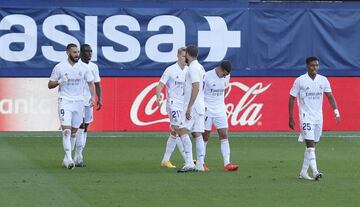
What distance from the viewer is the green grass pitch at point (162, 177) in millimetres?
14086

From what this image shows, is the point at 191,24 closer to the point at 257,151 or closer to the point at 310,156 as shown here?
the point at 257,151

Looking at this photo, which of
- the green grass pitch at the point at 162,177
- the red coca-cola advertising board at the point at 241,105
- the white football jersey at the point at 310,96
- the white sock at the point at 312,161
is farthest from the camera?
the red coca-cola advertising board at the point at 241,105

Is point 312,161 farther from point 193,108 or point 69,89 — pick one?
point 69,89

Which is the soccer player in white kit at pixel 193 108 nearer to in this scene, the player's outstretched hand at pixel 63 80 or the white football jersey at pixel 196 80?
the white football jersey at pixel 196 80

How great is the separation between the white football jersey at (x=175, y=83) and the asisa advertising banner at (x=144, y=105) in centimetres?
819

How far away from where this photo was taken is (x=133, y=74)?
27312 millimetres

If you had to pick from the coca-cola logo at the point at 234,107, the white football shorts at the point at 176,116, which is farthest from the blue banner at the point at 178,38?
the white football shorts at the point at 176,116

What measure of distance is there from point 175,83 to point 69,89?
185 centimetres

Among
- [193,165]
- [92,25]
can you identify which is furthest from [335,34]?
[193,165]

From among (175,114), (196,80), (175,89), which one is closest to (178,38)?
(175,89)

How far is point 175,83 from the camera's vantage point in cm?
1855

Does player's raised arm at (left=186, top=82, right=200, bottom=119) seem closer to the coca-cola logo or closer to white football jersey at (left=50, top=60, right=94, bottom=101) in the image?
white football jersey at (left=50, top=60, right=94, bottom=101)

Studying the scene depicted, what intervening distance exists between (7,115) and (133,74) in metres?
3.40

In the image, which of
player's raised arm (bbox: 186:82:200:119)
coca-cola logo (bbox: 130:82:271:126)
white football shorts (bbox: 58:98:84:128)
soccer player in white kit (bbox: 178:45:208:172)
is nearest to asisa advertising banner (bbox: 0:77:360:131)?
coca-cola logo (bbox: 130:82:271:126)
